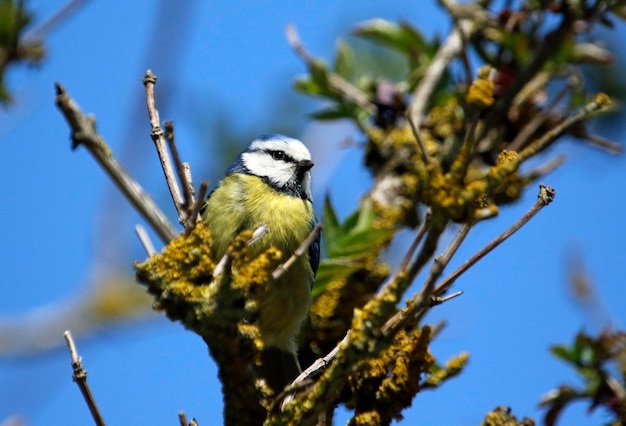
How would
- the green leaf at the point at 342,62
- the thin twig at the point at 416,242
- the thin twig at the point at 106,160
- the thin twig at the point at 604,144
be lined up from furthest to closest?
the green leaf at the point at 342,62
the thin twig at the point at 604,144
the thin twig at the point at 106,160
the thin twig at the point at 416,242

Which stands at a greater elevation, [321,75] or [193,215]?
[321,75]

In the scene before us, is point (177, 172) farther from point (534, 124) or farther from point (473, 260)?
point (534, 124)

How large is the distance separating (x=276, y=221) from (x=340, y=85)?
1.96ft

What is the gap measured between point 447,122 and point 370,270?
70cm

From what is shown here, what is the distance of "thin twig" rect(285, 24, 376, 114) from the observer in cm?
285

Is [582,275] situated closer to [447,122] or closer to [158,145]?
[447,122]

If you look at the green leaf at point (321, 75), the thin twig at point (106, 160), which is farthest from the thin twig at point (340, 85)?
the thin twig at point (106, 160)

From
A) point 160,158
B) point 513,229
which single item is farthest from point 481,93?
point 160,158

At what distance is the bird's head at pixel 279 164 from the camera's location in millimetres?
3026

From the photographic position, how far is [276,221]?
8.84ft

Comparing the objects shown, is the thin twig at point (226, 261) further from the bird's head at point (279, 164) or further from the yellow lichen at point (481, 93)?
the bird's head at point (279, 164)

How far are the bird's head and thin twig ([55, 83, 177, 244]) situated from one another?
1032mm

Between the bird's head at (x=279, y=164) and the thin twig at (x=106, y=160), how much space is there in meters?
1.03

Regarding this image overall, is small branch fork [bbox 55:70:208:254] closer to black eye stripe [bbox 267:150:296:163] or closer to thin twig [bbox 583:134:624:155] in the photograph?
black eye stripe [bbox 267:150:296:163]
